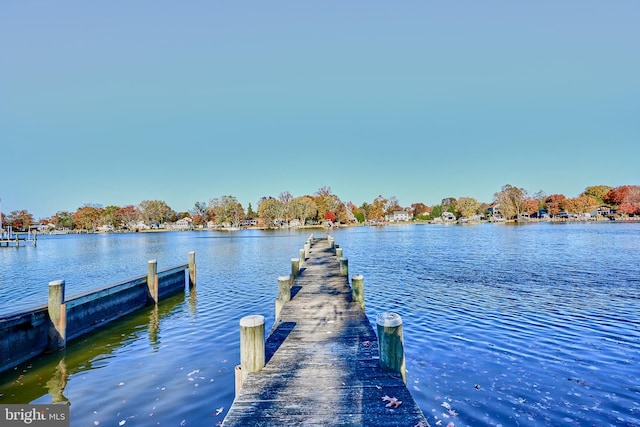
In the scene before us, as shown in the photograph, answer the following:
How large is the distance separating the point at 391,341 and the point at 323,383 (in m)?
1.39

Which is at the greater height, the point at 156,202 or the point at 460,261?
the point at 156,202

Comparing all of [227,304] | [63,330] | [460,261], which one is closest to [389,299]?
[227,304]

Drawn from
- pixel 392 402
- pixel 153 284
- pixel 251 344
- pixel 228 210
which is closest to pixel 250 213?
pixel 228 210

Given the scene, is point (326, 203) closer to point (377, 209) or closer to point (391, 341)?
point (377, 209)

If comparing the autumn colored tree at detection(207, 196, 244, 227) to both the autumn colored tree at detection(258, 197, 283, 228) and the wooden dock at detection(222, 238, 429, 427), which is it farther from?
the wooden dock at detection(222, 238, 429, 427)

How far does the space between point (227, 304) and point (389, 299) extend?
8.66 m

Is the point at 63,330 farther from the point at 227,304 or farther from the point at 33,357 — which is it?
the point at 227,304

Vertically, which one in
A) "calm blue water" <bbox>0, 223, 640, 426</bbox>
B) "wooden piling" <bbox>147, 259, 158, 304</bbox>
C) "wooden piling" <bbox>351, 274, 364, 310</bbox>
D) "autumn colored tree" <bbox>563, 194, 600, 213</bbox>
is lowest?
"calm blue water" <bbox>0, 223, 640, 426</bbox>

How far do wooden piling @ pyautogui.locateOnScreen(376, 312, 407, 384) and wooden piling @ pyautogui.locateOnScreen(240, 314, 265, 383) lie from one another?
2.20m

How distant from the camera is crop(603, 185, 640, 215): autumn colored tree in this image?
144 metres

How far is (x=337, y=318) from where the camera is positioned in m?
9.85

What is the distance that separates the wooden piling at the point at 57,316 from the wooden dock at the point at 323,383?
733cm

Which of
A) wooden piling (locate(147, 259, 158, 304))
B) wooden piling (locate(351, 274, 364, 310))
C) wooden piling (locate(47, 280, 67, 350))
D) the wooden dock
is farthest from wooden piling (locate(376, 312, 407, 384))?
wooden piling (locate(147, 259, 158, 304))

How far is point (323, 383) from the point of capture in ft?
19.1
